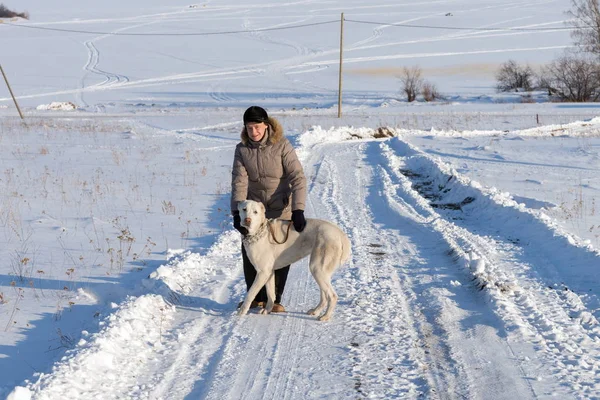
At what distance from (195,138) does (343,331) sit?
23.4 m

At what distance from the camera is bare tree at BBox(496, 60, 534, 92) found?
198 ft

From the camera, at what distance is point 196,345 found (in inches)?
241

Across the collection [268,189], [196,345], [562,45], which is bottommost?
[196,345]

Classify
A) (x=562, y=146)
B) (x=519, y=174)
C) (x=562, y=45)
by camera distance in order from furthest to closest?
(x=562, y=45)
(x=562, y=146)
(x=519, y=174)

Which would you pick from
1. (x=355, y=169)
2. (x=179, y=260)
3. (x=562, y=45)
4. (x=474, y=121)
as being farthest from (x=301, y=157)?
(x=562, y=45)

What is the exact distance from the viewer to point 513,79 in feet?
199

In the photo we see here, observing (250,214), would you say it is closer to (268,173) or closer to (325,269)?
(268,173)

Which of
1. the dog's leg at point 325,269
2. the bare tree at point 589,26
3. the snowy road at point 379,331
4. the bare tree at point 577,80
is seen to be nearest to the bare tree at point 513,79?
the bare tree at point 577,80

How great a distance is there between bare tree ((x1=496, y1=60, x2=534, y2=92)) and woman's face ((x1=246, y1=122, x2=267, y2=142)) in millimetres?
57262

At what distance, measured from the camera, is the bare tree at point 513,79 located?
60.3m

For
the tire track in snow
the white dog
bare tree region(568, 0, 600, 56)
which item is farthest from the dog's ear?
bare tree region(568, 0, 600, 56)

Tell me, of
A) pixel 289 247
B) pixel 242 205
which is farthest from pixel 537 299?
pixel 242 205

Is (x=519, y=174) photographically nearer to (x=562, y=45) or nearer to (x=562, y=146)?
(x=562, y=146)

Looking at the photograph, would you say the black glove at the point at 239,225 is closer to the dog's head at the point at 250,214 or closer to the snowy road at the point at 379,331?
the dog's head at the point at 250,214
